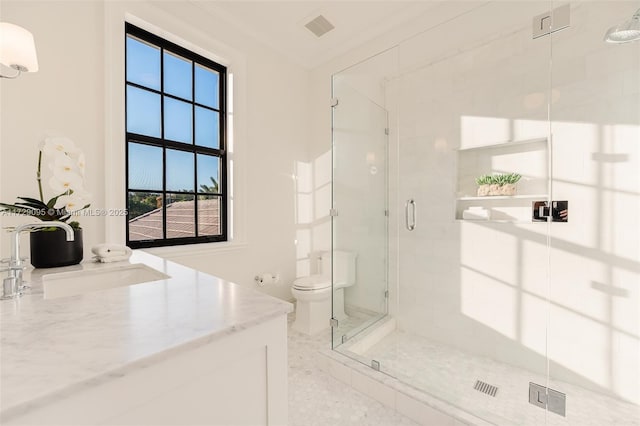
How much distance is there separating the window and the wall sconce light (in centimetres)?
78

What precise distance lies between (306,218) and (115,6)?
7.47 ft

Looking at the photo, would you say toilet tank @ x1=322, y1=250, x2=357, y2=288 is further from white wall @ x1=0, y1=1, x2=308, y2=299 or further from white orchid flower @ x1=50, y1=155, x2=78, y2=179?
white orchid flower @ x1=50, y1=155, x2=78, y2=179

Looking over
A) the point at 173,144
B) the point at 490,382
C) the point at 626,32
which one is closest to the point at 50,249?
the point at 173,144

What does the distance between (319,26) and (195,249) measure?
89.6 inches

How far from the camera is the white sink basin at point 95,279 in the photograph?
106 cm

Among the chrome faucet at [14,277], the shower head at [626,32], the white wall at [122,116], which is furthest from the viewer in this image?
the white wall at [122,116]

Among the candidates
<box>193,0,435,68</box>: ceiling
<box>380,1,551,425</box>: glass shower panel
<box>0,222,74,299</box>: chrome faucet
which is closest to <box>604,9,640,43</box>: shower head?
<box>380,1,551,425</box>: glass shower panel

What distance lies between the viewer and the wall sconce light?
1.16 meters

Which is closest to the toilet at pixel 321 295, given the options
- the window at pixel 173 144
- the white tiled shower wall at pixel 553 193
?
the white tiled shower wall at pixel 553 193

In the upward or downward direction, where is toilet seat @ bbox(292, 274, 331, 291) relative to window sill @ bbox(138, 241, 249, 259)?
downward

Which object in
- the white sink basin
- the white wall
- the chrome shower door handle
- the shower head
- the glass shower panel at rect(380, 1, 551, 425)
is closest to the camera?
the white sink basin

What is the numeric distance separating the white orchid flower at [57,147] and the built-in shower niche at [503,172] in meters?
2.37

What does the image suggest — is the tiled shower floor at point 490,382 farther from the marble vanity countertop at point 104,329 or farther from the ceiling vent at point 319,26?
the ceiling vent at point 319,26

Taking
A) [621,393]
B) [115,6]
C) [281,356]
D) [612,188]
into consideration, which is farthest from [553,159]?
[115,6]
